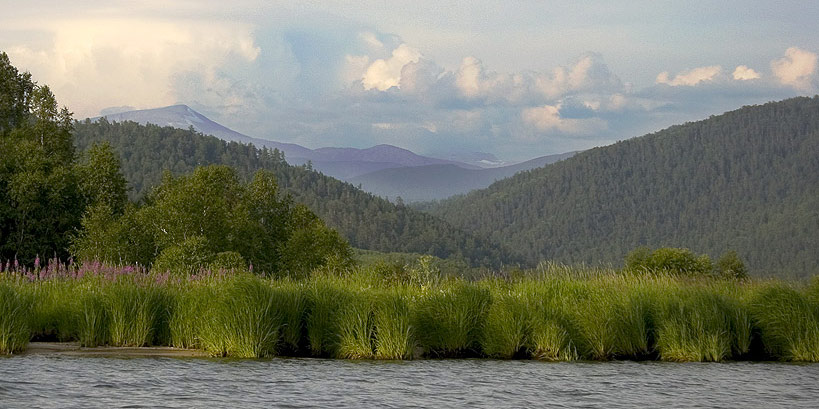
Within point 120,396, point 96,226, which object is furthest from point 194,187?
point 120,396

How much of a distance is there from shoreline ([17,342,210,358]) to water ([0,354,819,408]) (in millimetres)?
615

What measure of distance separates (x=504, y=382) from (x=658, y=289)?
7569mm

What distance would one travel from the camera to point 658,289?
957 inches

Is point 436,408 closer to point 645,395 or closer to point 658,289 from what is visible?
point 645,395

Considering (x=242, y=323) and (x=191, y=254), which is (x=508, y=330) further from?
(x=191, y=254)

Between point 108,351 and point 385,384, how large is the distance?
7.21 meters

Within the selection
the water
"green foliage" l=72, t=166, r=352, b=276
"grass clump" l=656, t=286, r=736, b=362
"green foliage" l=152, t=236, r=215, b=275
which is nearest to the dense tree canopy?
"green foliage" l=72, t=166, r=352, b=276

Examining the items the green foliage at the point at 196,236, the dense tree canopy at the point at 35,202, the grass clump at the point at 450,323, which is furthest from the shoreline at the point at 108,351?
the dense tree canopy at the point at 35,202

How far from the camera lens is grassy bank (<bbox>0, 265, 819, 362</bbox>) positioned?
2161 centimetres

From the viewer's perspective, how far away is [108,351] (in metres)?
20.9

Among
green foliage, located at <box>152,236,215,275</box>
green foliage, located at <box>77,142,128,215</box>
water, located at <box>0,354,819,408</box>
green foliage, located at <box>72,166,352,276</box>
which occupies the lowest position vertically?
water, located at <box>0,354,819,408</box>

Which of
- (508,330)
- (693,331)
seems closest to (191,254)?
(508,330)

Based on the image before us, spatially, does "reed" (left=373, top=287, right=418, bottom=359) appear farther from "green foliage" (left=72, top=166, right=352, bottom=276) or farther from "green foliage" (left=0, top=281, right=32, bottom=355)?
"green foliage" (left=72, top=166, right=352, bottom=276)

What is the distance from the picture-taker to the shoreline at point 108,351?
2052 cm
